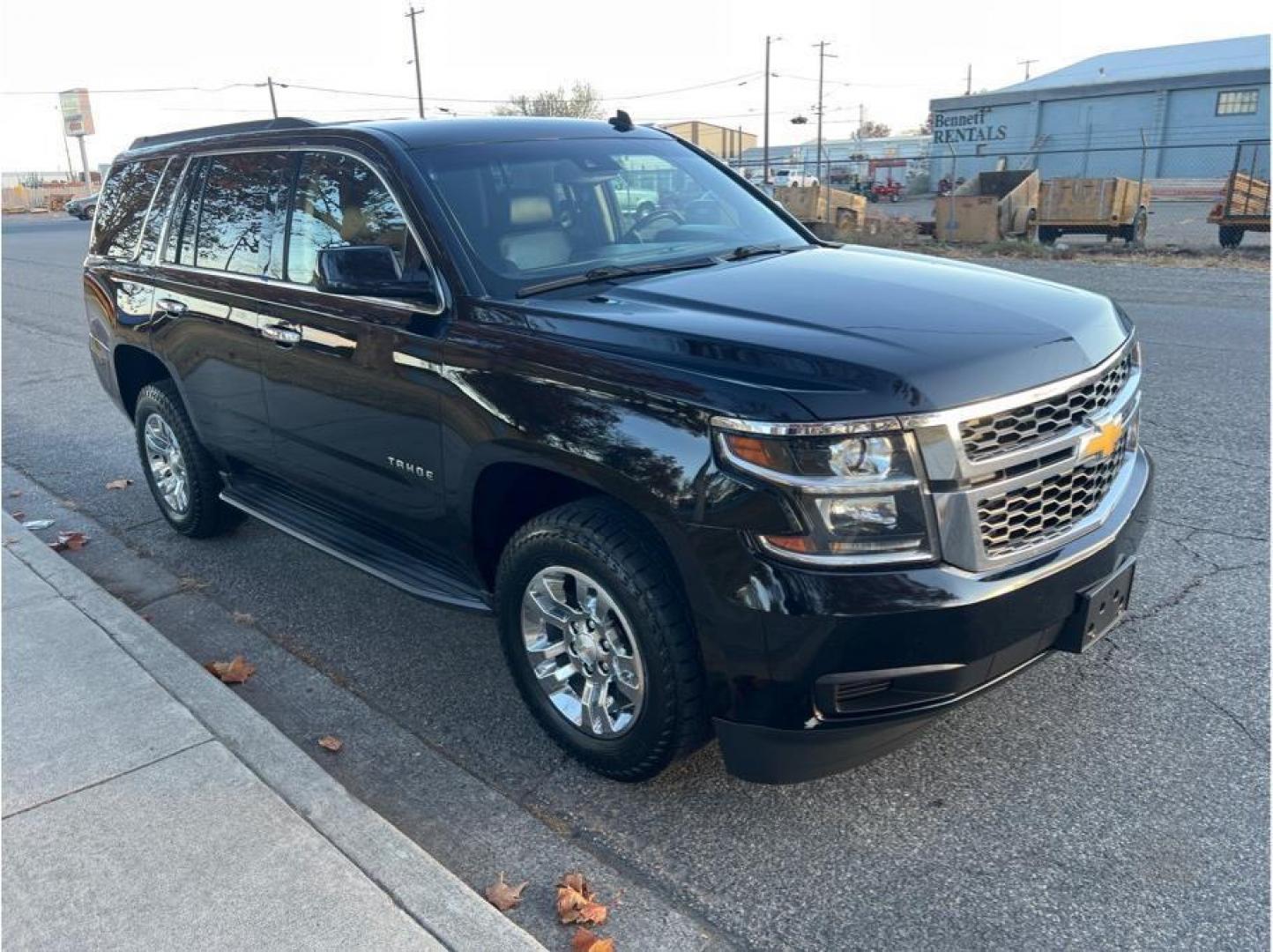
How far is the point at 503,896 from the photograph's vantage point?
9.09 ft

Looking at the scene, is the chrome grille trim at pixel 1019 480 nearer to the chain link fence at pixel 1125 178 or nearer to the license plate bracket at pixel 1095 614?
the license plate bracket at pixel 1095 614

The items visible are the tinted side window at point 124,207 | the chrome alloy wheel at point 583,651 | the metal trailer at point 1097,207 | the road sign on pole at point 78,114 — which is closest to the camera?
the chrome alloy wheel at point 583,651

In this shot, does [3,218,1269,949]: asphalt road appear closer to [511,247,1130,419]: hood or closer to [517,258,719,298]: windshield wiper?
[511,247,1130,419]: hood

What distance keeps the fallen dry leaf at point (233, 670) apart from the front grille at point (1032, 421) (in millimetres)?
2922

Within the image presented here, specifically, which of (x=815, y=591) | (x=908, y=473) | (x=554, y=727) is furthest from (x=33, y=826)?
(x=908, y=473)

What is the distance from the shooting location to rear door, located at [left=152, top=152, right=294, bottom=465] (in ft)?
14.5

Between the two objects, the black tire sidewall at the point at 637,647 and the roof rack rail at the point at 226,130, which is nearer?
the black tire sidewall at the point at 637,647

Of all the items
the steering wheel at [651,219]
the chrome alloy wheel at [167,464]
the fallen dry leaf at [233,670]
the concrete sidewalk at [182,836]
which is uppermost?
the steering wheel at [651,219]

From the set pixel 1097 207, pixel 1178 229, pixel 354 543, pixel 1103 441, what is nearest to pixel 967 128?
pixel 1178 229

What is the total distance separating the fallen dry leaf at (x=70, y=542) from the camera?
5.56 metres

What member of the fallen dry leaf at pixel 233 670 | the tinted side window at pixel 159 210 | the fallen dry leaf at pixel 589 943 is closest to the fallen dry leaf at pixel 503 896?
the fallen dry leaf at pixel 589 943

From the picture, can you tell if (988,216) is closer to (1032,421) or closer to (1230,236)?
(1230,236)

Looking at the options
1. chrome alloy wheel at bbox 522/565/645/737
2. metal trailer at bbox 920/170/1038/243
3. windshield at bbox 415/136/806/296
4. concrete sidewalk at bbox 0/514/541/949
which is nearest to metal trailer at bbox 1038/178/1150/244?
metal trailer at bbox 920/170/1038/243

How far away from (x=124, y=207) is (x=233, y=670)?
3.02 metres
